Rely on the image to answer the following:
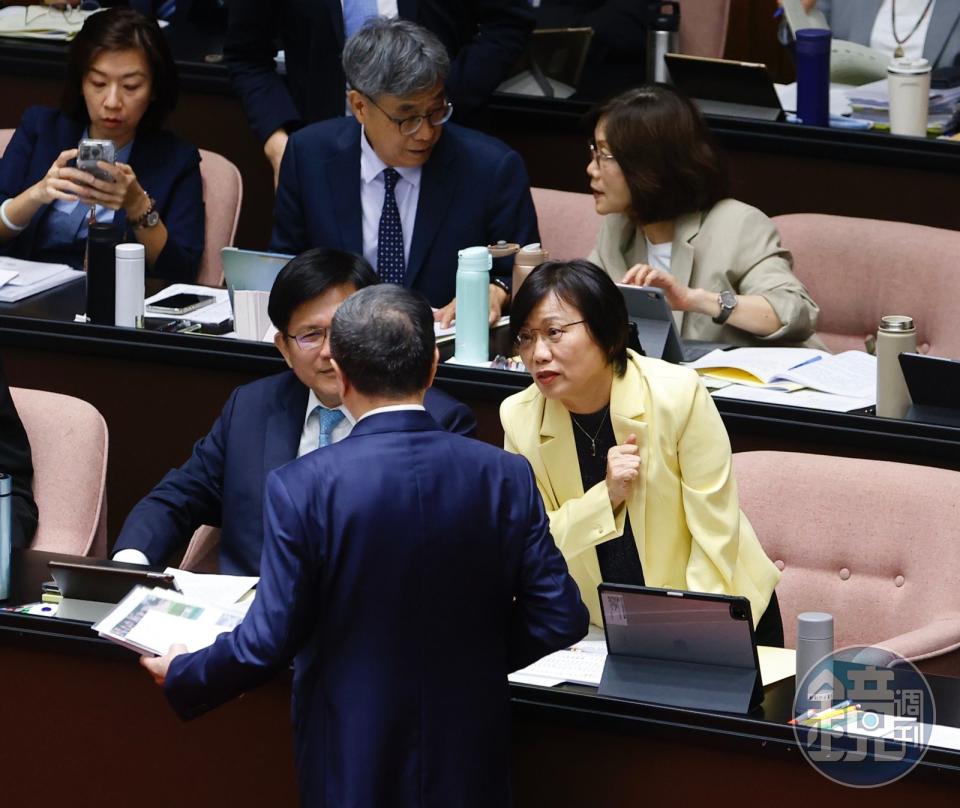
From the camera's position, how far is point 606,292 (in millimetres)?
3016

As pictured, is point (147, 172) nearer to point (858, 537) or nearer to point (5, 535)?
point (5, 535)

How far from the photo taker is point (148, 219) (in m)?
4.44

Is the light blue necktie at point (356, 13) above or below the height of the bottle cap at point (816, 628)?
above

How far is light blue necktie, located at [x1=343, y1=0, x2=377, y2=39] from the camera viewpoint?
15.4ft

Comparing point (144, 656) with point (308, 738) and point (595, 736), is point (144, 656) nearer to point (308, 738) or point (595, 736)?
point (308, 738)

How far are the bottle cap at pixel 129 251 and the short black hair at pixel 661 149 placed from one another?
1069 mm

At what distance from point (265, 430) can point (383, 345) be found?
1007 millimetres

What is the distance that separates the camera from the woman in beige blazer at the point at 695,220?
158 inches

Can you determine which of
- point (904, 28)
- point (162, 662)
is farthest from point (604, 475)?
point (904, 28)

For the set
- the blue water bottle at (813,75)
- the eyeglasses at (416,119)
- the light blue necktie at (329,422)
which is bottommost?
the light blue necktie at (329,422)

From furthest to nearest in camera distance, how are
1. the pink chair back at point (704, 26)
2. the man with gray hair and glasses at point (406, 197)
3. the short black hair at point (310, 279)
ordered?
the pink chair back at point (704, 26) → the man with gray hair and glasses at point (406, 197) → the short black hair at point (310, 279)

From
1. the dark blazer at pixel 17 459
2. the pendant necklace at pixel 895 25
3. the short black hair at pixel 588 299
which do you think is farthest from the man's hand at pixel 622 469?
the pendant necklace at pixel 895 25

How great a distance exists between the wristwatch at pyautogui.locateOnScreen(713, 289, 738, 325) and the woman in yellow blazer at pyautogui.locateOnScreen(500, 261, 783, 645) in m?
0.90

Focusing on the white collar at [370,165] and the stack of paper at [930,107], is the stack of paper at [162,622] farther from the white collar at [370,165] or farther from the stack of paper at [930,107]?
the stack of paper at [930,107]
